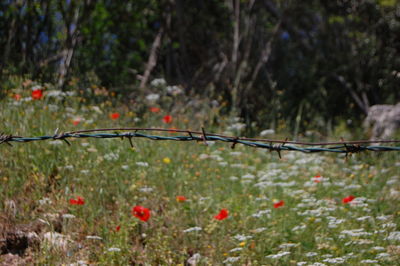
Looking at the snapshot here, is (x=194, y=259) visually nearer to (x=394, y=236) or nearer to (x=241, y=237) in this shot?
(x=241, y=237)

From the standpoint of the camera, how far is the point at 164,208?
12.5 ft

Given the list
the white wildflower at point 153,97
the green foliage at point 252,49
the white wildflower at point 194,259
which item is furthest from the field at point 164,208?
the green foliage at point 252,49

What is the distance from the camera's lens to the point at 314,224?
358 centimetres

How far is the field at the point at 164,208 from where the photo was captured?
3.13 m

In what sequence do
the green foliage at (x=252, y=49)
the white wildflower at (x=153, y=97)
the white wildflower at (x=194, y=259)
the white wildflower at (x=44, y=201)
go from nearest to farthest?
the white wildflower at (x=194, y=259) → the white wildflower at (x=44, y=201) → the white wildflower at (x=153, y=97) → the green foliage at (x=252, y=49)

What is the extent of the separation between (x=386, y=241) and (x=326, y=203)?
57 centimetres

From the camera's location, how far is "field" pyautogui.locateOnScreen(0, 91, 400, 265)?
3.13 meters

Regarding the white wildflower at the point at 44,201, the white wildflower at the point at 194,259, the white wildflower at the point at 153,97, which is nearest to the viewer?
the white wildflower at the point at 194,259

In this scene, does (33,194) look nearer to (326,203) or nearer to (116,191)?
(116,191)

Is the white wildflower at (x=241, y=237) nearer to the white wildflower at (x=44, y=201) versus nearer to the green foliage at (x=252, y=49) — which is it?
the white wildflower at (x=44, y=201)

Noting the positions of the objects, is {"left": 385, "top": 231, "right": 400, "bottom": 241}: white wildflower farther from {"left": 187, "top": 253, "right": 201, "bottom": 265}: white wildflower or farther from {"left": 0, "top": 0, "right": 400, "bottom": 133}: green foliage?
{"left": 0, "top": 0, "right": 400, "bottom": 133}: green foliage

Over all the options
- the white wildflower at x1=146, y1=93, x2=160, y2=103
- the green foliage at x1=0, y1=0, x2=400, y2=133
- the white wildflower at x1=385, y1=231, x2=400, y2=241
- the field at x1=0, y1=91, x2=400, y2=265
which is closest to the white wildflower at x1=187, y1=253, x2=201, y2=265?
the field at x1=0, y1=91, x2=400, y2=265

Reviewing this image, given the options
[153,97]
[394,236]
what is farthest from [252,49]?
[394,236]

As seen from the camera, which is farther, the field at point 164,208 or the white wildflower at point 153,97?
the white wildflower at point 153,97
